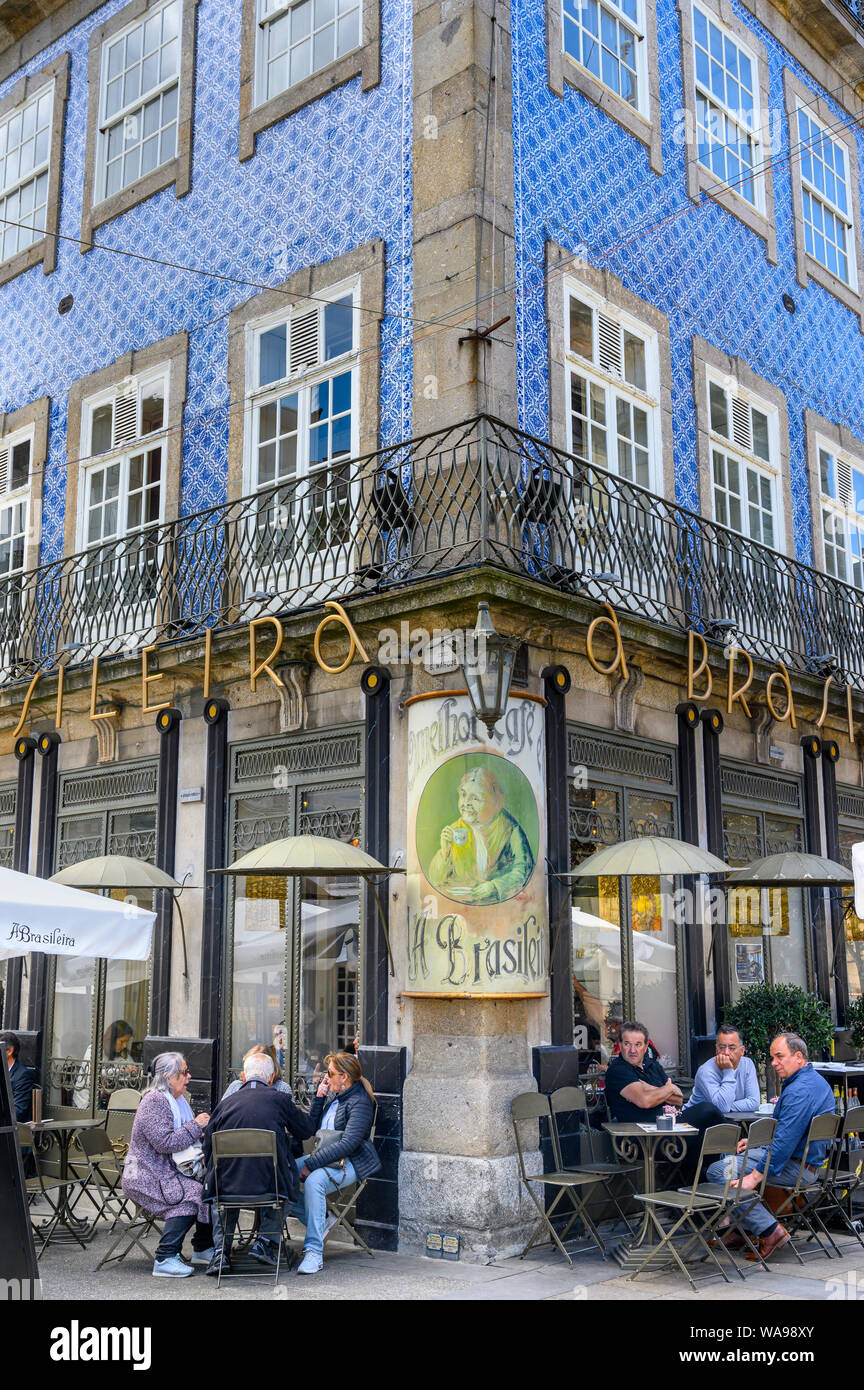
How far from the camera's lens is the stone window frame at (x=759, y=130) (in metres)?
12.5

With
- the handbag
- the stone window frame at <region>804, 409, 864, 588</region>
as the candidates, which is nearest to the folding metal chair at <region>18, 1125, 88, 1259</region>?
the handbag

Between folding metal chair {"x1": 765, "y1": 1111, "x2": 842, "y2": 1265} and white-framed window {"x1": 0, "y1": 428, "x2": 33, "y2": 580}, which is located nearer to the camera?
folding metal chair {"x1": 765, "y1": 1111, "x2": 842, "y2": 1265}

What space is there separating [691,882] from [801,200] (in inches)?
301

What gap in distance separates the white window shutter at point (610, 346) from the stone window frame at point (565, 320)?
0.16 m

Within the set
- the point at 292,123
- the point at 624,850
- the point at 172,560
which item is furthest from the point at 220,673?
the point at 292,123

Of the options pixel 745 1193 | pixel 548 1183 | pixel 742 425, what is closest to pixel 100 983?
pixel 548 1183

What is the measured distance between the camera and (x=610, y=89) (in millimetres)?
11539

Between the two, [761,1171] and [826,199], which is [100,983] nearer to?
[761,1171]

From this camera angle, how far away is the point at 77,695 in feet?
39.8

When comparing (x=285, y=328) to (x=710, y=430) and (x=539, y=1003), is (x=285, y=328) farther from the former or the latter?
(x=539, y=1003)

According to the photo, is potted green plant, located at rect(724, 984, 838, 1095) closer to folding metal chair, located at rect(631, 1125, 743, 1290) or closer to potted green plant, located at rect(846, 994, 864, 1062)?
potted green plant, located at rect(846, 994, 864, 1062)

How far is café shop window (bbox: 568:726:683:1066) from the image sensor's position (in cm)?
987

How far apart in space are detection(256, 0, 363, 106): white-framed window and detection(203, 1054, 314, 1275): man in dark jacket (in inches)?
318

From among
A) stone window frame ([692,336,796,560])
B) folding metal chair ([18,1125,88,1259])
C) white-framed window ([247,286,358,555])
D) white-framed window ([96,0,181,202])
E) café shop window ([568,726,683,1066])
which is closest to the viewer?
folding metal chair ([18,1125,88,1259])
